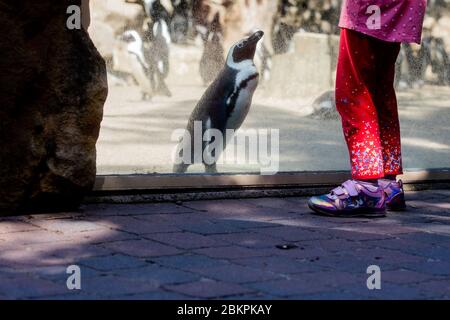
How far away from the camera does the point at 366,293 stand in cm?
351

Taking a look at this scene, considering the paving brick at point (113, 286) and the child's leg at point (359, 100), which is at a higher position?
the child's leg at point (359, 100)

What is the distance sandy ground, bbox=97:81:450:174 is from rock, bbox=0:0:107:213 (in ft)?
1.62

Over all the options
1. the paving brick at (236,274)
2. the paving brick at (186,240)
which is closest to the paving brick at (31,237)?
the paving brick at (186,240)

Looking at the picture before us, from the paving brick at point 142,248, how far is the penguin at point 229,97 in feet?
4.75

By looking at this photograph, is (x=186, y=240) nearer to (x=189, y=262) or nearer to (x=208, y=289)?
(x=189, y=262)

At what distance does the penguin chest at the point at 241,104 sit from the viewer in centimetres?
583

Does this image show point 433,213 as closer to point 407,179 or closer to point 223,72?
point 407,179

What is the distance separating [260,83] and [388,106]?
883mm

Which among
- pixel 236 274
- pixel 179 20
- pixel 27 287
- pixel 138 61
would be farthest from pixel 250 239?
pixel 179 20

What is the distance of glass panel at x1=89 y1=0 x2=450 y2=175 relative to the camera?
18.1ft

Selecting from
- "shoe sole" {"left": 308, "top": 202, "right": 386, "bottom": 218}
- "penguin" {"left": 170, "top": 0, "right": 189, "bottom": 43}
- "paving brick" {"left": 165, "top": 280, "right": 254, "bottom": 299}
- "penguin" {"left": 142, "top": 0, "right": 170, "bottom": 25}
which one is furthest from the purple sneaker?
"paving brick" {"left": 165, "top": 280, "right": 254, "bottom": 299}

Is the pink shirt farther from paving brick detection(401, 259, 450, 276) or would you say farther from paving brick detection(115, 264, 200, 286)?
paving brick detection(115, 264, 200, 286)

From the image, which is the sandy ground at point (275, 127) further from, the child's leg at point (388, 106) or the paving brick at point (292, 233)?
the paving brick at point (292, 233)

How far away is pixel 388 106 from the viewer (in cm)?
523
